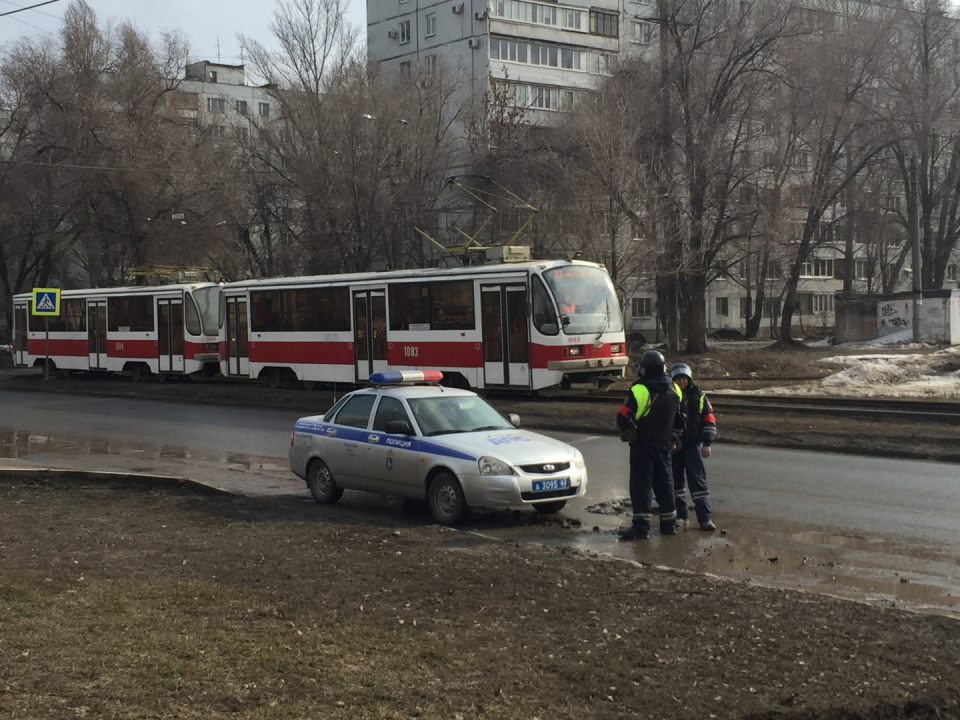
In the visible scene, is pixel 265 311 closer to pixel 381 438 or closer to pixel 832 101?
pixel 381 438

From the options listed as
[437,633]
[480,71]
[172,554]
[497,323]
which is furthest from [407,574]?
[480,71]

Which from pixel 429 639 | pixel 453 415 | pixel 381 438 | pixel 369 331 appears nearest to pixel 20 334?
pixel 369 331

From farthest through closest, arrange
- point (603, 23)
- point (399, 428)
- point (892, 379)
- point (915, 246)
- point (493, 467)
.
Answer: point (603, 23) < point (915, 246) < point (892, 379) < point (399, 428) < point (493, 467)

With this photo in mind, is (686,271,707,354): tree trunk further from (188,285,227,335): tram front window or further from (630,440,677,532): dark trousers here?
(630,440,677,532): dark trousers

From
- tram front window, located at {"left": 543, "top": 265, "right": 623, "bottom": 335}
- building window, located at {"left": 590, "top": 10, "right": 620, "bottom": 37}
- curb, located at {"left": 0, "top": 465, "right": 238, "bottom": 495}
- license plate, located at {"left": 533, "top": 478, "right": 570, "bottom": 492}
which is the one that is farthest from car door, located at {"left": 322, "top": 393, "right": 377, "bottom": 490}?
building window, located at {"left": 590, "top": 10, "right": 620, "bottom": 37}

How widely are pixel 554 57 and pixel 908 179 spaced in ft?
96.1

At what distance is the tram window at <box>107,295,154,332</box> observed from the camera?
3425cm

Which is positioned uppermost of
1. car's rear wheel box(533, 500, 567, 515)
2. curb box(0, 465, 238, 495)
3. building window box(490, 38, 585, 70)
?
building window box(490, 38, 585, 70)

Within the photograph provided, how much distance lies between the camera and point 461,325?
24516mm

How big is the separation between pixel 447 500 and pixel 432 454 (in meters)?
0.53

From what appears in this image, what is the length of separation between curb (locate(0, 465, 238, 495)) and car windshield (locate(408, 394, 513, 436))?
2.73 m

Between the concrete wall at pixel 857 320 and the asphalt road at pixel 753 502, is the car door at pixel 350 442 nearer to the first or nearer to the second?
the asphalt road at pixel 753 502

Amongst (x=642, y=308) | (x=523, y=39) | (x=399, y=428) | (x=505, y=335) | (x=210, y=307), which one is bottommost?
(x=399, y=428)

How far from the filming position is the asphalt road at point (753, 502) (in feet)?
29.7
